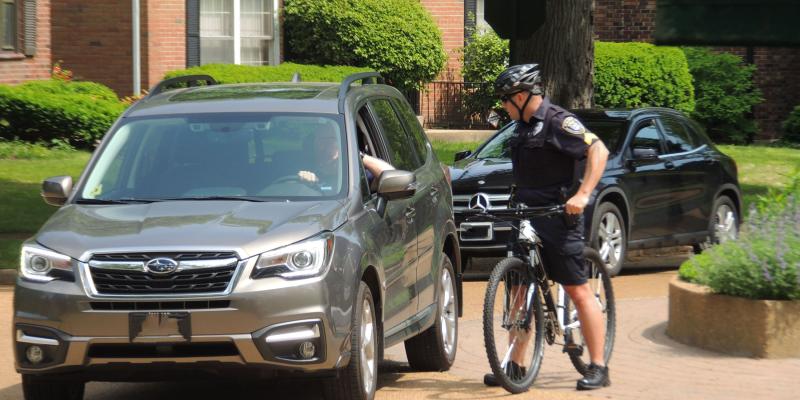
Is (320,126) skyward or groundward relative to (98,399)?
skyward

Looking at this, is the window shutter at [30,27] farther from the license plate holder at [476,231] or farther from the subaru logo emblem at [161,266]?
the subaru logo emblem at [161,266]

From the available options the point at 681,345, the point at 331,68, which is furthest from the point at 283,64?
the point at 681,345

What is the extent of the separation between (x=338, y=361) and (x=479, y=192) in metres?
6.51

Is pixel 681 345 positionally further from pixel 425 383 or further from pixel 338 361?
pixel 338 361

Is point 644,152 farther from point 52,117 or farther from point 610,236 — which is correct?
point 52,117

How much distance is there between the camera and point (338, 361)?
6.60 metres

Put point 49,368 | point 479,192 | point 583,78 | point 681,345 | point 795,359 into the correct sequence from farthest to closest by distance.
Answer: point 583,78, point 479,192, point 681,345, point 795,359, point 49,368

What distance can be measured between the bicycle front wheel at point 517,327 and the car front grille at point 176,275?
1.72 m

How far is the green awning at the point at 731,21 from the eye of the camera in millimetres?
3150

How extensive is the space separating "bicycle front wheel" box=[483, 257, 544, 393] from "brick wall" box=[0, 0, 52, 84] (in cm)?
1663

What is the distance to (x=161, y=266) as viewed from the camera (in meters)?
6.44

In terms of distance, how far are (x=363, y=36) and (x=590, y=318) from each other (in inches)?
750

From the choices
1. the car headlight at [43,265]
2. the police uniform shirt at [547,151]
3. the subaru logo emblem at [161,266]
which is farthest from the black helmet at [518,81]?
the car headlight at [43,265]

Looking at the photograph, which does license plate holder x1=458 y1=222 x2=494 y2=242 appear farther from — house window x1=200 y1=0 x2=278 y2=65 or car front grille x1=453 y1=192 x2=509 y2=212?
house window x1=200 y1=0 x2=278 y2=65
